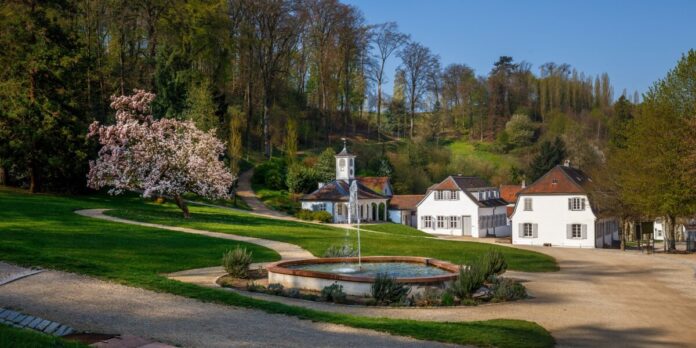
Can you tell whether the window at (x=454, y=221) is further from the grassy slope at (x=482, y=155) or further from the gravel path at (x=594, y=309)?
the gravel path at (x=594, y=309)

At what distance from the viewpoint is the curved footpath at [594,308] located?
14.0 m

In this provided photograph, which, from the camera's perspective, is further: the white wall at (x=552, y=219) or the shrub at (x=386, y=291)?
the white wall at (x=552, y=219)

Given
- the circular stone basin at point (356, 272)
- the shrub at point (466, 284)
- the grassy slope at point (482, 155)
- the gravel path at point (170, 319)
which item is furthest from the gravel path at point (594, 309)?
the grassy slope at point (482, 155)

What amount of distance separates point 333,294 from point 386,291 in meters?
1.37

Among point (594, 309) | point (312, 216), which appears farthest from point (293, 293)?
point (312, 216)

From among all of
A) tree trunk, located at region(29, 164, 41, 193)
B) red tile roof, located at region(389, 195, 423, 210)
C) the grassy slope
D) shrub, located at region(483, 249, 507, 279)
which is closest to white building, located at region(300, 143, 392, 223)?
red tile roof, located at region(389, 195, 423, 210)

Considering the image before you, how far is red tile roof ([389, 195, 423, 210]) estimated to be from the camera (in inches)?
2292

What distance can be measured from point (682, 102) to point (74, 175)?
3870cm

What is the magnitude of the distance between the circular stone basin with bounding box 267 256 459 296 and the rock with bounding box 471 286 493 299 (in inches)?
30.6

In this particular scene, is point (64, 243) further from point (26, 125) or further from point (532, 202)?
point (532, 202)

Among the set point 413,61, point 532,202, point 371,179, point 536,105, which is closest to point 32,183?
point 371,179

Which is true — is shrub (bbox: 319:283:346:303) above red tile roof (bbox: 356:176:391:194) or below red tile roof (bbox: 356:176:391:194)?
below

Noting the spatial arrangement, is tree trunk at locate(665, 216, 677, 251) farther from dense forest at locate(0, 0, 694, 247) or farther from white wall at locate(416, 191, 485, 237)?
white wall at locate(416, 191, 485, 237)

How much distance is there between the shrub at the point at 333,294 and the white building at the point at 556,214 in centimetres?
3422
